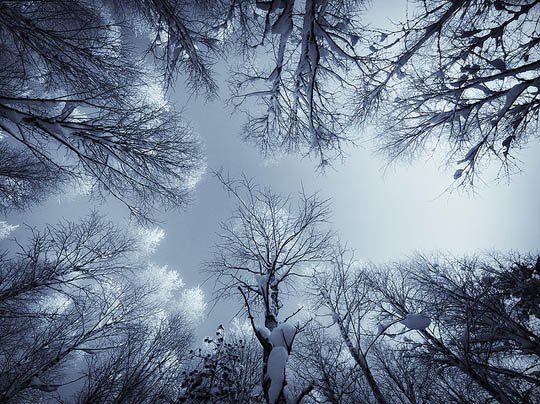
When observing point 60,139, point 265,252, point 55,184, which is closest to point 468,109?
point 265,252

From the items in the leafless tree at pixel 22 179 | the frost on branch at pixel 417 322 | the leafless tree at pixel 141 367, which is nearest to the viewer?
the frost on branch at pixel 417 322

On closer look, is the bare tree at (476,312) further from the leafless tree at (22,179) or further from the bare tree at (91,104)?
the leafless tree at (22,179)

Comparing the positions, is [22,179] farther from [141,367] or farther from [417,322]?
[417,322]

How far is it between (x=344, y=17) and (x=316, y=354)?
1053 centimetres

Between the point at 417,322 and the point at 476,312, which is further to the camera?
the point at 476,312

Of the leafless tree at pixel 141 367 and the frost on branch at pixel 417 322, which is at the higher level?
the leafless tree at pixel 141 367

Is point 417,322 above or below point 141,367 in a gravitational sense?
below

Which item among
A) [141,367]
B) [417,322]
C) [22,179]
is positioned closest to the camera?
[417,322]

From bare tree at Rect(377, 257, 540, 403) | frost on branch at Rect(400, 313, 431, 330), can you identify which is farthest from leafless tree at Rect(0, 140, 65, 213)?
bare tree at Rect(377, 257, 540, 403)

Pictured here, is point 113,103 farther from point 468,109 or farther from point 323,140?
point 468,109

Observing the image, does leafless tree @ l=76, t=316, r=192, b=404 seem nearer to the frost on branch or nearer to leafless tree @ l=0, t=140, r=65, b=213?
the frost on branch

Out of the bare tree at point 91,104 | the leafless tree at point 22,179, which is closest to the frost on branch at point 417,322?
the bare tree at point 91,104

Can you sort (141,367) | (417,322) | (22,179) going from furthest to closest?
1. (22,179)
2. (141,367)
3. (417,322)

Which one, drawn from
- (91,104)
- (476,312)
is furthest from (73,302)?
(476,312)
